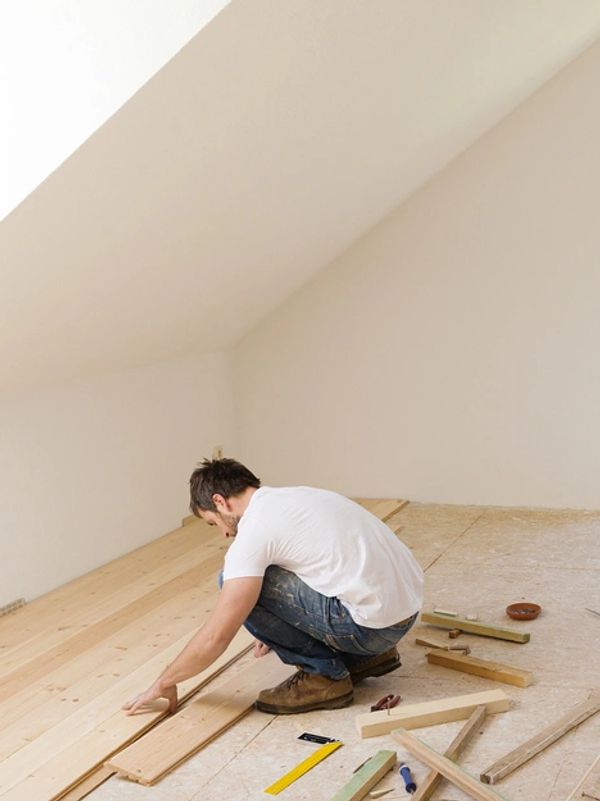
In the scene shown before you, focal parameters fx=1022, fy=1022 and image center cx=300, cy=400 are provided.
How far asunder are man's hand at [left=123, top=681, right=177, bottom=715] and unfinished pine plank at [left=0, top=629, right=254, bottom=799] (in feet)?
0.07

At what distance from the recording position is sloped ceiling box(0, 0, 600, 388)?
9.39 ft

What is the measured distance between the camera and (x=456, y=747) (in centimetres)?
278

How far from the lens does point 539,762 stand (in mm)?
2723

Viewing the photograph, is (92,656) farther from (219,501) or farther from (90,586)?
(219,501)

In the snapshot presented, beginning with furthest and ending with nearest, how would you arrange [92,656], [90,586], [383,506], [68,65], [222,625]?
[383,506] → [90,586] → [92,656] → [222,625] → [68,65]

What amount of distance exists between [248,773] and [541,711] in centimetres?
89

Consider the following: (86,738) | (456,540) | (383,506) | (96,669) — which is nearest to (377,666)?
(86,738)

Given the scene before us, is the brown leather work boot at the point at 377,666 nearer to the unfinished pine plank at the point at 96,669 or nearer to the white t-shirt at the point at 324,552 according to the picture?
the white t-shirt at the point at 324,552

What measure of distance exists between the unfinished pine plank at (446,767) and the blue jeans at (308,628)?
0.33 m

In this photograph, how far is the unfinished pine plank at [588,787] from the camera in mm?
2494

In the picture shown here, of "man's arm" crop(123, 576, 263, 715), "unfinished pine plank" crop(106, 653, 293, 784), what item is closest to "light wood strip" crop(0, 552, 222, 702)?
"unfinished pine plank" crop(106, 653, 293, 784)

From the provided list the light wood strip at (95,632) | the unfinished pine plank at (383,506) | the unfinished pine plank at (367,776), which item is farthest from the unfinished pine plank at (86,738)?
the unfinished pine plank at (383,506)

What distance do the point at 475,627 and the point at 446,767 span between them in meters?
1.11

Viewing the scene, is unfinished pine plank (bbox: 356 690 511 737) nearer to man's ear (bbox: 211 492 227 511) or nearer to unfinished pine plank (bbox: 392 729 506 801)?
unfinished pine plank (bbox: 392 729 506 801)
